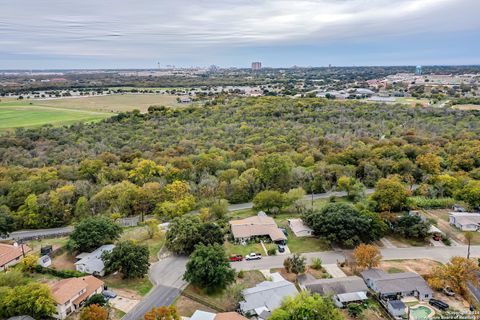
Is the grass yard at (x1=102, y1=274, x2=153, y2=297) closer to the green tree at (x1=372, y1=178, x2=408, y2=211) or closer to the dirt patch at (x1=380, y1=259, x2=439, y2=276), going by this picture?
the dirt patch at (x1=380, y1=259, x2=439, y2=276)

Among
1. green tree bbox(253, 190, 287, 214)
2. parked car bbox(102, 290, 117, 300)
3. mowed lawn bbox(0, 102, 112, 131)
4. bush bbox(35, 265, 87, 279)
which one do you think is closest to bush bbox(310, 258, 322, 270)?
green tree bbox(253, 190, 287, 214)

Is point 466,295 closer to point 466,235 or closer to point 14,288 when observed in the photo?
point 466,235

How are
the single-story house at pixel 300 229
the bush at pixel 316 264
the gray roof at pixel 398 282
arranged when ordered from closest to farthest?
the gray roof at pixel 398 282
the bush at pixel 316 264
the single-story house at pixel 300 229

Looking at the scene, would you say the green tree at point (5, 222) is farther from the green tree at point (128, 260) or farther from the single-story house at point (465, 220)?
the single-story house at point (465, 220)

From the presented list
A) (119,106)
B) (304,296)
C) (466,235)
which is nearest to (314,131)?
(466,235)

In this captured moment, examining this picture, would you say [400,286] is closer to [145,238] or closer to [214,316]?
[214,316]

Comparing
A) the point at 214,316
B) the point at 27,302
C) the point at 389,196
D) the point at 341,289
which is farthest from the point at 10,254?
the point at 389,196

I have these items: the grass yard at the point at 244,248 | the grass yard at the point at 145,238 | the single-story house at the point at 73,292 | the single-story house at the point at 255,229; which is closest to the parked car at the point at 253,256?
the grass yard at the point at 244,248

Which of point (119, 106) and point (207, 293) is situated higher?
point (119, 106)
